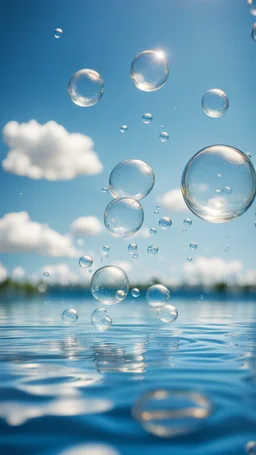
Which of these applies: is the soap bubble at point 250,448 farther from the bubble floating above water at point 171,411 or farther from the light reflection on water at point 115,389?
the bubble floating above water at point 171,411

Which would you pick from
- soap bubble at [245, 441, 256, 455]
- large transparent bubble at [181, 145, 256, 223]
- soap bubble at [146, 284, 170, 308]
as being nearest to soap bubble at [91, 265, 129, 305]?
soap bubble at [146, 284, 170, 308]

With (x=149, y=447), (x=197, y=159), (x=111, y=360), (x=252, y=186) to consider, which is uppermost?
(x=197, y=159)

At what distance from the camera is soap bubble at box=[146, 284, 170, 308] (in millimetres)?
9875

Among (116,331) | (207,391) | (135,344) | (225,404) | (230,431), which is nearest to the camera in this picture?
(230,431)

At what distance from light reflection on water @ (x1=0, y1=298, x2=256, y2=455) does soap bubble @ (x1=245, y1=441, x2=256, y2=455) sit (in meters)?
0.04

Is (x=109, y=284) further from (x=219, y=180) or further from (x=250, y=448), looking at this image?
(x=250, y=448)

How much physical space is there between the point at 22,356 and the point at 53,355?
0.42m

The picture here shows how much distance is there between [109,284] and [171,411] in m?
5.41

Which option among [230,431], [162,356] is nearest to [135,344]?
[162,356]

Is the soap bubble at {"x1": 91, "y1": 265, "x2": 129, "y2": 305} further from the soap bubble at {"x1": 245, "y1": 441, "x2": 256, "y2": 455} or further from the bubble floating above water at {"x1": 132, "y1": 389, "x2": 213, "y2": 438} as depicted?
the soap bubble at {"x1": 245, "y1": 441, "x2": 256, "y2": 455}

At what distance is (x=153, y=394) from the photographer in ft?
14.3

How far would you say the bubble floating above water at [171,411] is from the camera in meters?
3.40

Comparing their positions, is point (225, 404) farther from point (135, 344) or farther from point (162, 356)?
point (135, 344)

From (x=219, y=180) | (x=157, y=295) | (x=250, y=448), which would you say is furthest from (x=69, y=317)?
(x=250, y=448)
